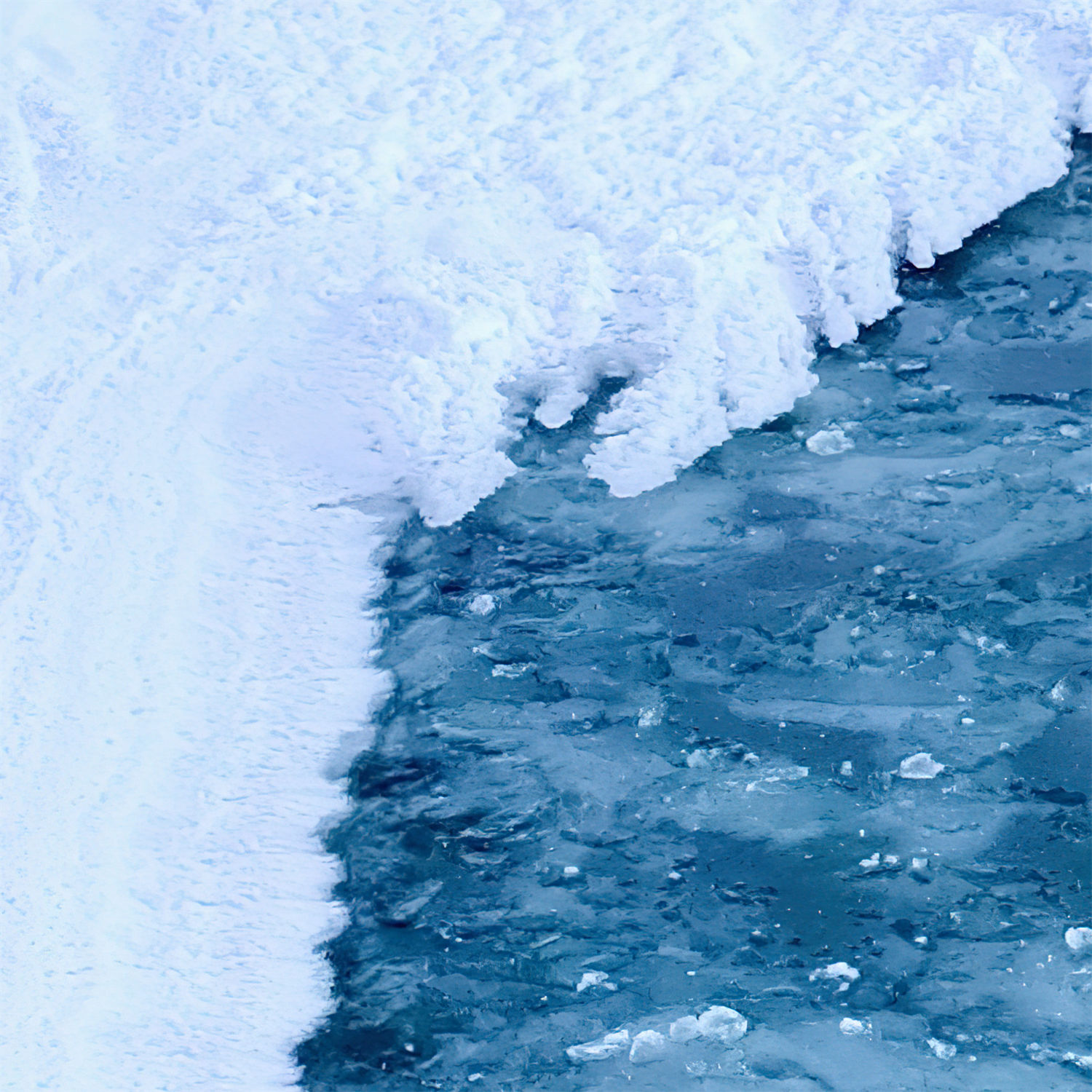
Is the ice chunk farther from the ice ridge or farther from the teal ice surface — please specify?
the ice ridge

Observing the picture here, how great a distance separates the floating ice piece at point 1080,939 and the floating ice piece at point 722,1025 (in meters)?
0.53

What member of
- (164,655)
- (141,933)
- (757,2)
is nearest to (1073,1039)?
(141,933)

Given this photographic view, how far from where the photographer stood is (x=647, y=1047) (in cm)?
158

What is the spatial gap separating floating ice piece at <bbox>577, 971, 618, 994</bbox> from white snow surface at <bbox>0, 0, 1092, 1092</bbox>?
1.41ft

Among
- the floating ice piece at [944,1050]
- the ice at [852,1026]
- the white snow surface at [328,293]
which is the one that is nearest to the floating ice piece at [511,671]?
the white snow surface at [328,293]

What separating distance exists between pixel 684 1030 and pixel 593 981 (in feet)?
0.53

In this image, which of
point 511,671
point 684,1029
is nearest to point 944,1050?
point 684,1029

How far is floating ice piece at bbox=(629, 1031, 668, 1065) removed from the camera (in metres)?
1.58

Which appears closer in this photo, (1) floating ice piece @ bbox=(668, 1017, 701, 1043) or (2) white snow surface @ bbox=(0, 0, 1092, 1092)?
(1) floating ice piece @ bbox=(668, 1017, 701, 1043)

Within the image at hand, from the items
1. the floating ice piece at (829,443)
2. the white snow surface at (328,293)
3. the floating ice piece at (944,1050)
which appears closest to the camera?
the floating ice piece at (944,1050)

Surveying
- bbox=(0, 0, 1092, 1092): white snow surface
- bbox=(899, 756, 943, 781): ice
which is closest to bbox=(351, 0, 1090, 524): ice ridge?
bbox=(0, 0, 1092, 1092): white snow surface

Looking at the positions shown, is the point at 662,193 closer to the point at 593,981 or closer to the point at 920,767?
the point at 920,767

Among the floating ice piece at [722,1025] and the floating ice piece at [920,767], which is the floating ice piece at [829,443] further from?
the floating ice piece at [722,1025]

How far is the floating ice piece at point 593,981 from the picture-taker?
161cm
